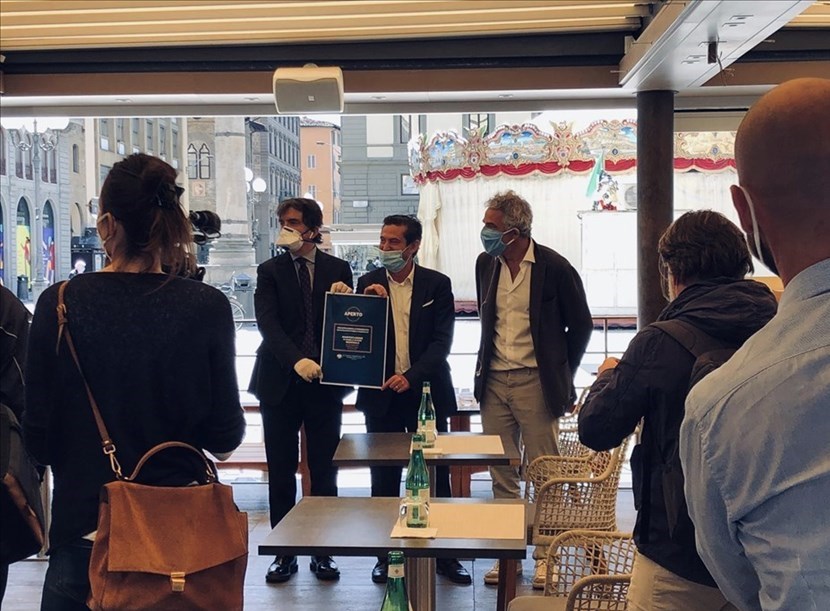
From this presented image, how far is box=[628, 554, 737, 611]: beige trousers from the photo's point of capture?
2123mm

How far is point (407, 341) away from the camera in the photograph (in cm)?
452

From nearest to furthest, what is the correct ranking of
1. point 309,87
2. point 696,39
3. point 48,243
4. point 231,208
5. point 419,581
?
1. point 419,581
2. point 696,39
3. point 309,87
4. point 231,208
5. point 48,243

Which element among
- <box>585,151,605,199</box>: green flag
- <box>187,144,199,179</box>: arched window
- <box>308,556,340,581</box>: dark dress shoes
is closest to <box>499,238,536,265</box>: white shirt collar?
<box>308,556,340,581</box>: dark dress shoes

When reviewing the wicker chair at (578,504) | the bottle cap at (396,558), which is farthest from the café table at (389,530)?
the wicker chair at (578,504)

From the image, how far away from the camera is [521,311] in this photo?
14.5 ft

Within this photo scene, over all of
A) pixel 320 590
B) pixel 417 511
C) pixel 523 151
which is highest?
pixel 523 151

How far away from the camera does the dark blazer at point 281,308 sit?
4.45 m

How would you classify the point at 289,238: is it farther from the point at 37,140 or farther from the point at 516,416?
the point at 37,140

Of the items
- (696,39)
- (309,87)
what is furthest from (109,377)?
(309,87)

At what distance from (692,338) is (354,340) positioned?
2.39 m

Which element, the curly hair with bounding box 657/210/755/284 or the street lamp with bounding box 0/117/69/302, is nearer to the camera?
the curly hair with bounding box 657/210/755/284

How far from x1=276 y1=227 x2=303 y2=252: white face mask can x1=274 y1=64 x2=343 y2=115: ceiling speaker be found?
1.11 metres

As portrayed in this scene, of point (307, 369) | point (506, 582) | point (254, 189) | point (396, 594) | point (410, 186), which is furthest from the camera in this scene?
point (410, 186)

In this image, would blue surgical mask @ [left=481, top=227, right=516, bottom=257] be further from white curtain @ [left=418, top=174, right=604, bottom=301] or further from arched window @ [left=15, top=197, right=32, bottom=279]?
Answer: arched window @ [left=15, top=197, right=32, bottom=279]
